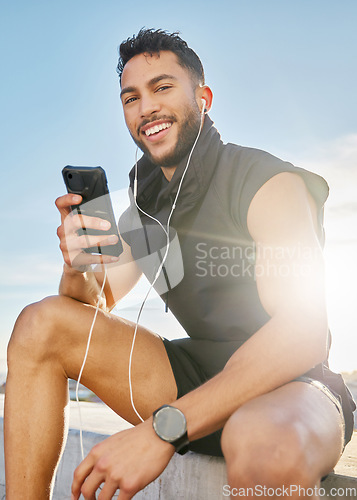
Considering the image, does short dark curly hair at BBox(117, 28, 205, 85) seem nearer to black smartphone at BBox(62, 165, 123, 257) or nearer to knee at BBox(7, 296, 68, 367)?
black smartphone at BBox(62, 165, 123, 257)

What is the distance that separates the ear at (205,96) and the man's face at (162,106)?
4cm

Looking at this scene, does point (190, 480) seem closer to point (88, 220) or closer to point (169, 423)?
point (169, 423)

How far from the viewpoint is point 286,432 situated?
3.76 feet

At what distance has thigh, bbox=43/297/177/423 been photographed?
1850 mm

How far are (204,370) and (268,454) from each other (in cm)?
90

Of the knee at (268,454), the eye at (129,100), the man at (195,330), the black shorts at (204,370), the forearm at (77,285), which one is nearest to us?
the knee at (268,454)

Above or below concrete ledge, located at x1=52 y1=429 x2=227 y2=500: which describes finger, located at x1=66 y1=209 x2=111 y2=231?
above

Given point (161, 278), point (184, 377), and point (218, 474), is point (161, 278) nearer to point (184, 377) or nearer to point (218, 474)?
point (184, 377)

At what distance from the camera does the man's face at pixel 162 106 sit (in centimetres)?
225

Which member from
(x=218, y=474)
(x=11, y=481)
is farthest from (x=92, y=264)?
(x=218, y=474)

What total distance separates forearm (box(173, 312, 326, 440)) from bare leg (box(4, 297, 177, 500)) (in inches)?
22.5

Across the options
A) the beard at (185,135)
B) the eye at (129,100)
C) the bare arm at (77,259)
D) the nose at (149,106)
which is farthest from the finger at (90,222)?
the eye at (129,100)

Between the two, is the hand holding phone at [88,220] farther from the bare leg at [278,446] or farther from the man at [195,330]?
the bare leg at [278,446]

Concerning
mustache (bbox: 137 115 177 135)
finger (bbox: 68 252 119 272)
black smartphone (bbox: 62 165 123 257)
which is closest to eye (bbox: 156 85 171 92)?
mustache (bbox: 137 115 177 135)
